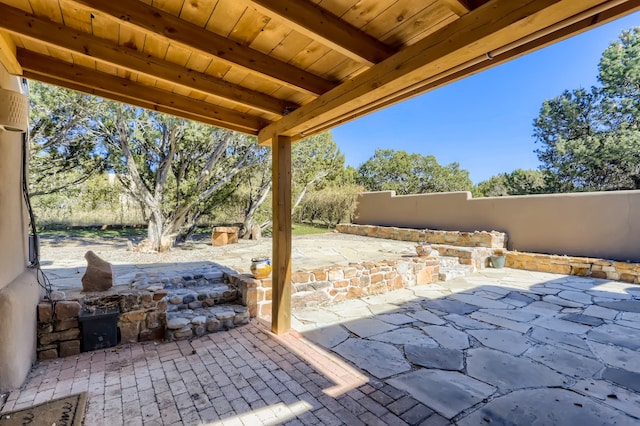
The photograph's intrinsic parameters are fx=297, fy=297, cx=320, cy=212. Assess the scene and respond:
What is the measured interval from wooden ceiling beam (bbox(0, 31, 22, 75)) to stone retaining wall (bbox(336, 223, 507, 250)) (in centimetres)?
929

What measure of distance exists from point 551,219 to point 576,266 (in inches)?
52.5

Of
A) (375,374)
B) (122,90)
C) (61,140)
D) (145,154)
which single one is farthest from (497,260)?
(61,140)

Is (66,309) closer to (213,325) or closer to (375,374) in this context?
(213,325)

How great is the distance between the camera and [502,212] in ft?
28.5

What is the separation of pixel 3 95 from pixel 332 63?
8.00 ft

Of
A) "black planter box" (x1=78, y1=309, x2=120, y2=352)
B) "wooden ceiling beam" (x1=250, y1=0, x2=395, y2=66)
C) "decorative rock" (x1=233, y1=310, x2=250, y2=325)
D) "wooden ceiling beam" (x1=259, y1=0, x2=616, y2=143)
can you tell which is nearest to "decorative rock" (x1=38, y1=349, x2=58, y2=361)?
"black planter box" (x1=78, y1=309, x2=120, y2=352)

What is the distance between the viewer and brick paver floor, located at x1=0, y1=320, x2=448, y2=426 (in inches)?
85.8

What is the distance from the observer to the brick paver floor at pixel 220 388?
2.18 m

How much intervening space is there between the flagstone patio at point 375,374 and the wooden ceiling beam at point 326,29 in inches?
103

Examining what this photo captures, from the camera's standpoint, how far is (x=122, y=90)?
9.05 ft

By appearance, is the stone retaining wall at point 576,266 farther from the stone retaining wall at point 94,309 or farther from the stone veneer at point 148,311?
the stone retaining wall at point 94,309

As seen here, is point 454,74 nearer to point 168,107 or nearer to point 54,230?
point 168,107

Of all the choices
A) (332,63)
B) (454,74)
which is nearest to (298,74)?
(332,63)

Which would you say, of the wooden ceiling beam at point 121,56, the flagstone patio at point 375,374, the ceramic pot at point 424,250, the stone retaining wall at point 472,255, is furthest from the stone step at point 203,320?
the stone retaining wall at point 472,255
